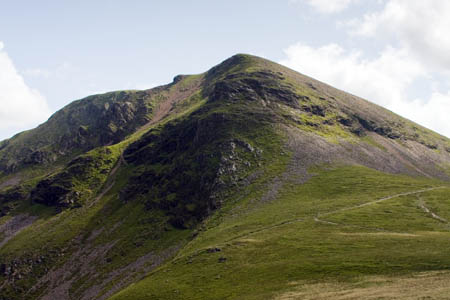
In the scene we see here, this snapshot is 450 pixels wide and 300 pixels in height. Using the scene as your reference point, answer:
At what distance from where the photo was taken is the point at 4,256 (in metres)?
196

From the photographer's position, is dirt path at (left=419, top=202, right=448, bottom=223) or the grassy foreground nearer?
the grassy foreground

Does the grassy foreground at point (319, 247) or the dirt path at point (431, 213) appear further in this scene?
the dirt path at point (431, 213)

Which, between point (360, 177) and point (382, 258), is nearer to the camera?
point (382, 258)

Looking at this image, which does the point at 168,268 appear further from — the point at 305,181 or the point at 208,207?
the point at 305,181

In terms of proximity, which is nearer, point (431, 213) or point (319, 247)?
point (319, 247)

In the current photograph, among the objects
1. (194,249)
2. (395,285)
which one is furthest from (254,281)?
(194,249)

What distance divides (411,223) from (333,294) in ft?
229

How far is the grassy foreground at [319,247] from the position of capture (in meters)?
81.6

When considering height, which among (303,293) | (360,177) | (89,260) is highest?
(360,177)

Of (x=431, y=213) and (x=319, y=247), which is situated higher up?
(x=431, y=213)

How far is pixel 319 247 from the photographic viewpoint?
108 meters

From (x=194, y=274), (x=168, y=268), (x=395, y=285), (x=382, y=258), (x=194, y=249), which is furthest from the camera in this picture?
(x=194, y=249)

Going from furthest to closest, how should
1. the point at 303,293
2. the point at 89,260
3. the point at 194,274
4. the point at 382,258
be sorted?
the point at 89,260 → the point at 194,274 → the point at 382,258 → the point at 303,293

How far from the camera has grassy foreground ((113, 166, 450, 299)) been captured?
3214 inches
